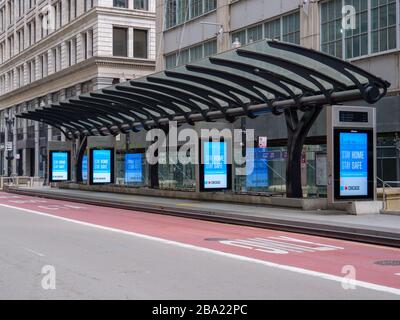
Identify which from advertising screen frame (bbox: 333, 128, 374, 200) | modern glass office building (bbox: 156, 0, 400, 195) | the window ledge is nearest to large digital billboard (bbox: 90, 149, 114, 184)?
modern glass office building (bbox: 156, 0, 400, 195)

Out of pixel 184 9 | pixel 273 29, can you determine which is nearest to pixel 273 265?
pixel 273 29

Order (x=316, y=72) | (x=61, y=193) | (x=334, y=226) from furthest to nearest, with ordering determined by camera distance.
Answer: (x=61, y=193), (x=316, y=72), (x=334, y=226)

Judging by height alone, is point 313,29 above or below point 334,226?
above

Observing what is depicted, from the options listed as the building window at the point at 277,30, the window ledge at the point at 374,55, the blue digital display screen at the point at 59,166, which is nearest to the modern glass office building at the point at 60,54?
the blue digital display screen at the point at 59,166

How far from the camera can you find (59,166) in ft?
133

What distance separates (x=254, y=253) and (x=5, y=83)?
7725 cm

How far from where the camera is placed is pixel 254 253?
11.5 m

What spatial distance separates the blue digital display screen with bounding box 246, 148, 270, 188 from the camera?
2356 cm

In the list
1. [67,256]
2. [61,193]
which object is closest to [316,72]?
[67,256]

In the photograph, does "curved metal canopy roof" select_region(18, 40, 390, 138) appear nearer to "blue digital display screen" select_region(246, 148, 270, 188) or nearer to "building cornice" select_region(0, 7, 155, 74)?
"blue digital display screen" select_region(246, 148, 270, 188)

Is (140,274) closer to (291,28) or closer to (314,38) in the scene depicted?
(314,38)

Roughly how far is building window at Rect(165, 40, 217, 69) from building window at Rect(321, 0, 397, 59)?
1064 cm

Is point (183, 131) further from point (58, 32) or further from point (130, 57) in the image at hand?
point (58, 32)

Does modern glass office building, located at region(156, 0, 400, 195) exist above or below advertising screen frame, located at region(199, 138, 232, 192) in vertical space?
above
